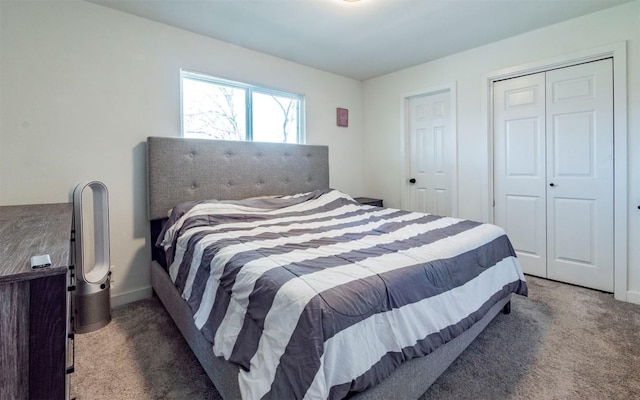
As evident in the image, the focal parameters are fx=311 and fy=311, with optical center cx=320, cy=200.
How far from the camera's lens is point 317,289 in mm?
1069

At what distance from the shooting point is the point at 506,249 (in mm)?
2018

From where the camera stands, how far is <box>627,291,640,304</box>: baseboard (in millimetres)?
2428

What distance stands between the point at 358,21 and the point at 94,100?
7.10 ft

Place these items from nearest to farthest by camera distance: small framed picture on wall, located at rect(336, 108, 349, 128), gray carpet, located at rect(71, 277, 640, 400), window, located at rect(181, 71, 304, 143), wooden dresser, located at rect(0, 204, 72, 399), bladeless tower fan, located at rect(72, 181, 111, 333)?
1. wooden dresser, located at rect(0, 204, 72, 399)
2. gray carpet, located at rect(71, 277, 640, 400)
3. bladeless tower fan, located at rect(72, 181, 111, 333)
4. window, located at rect(181, 71, 304, 143)
5. small framed picture on wall, located at rect(336, 108, 349, 128)

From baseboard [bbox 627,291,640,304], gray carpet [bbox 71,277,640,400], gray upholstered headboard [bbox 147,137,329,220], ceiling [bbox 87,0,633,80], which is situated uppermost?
ceiling [bbox 87,0,633,80]

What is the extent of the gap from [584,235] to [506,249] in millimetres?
1343

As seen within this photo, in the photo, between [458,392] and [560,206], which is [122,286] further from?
[560,206]

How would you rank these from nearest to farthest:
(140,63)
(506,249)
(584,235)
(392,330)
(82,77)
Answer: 1. (392,330)
2. (506,249)
3. (82,77)
4. (140,63)
5. (584,235)

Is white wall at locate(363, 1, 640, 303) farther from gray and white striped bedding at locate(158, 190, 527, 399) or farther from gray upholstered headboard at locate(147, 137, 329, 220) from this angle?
gray and white striped bedding at locate(158, 190, 527, 399)

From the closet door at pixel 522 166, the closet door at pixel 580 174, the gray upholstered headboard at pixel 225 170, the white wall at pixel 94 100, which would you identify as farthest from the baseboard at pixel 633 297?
the white wall at pixel 94 100

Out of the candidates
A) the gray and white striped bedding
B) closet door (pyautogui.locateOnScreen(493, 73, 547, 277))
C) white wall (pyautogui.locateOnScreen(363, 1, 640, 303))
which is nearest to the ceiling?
white wall (pyautogui.locateOnScreen(363, 1, 640, 303))

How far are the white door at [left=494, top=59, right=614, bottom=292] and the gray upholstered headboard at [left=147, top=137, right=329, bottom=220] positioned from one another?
6.36 ft

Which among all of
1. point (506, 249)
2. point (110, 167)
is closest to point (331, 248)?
point (506, 249)

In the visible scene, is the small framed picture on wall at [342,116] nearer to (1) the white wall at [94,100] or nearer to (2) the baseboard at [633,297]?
(1) the white wall at [94,100]
